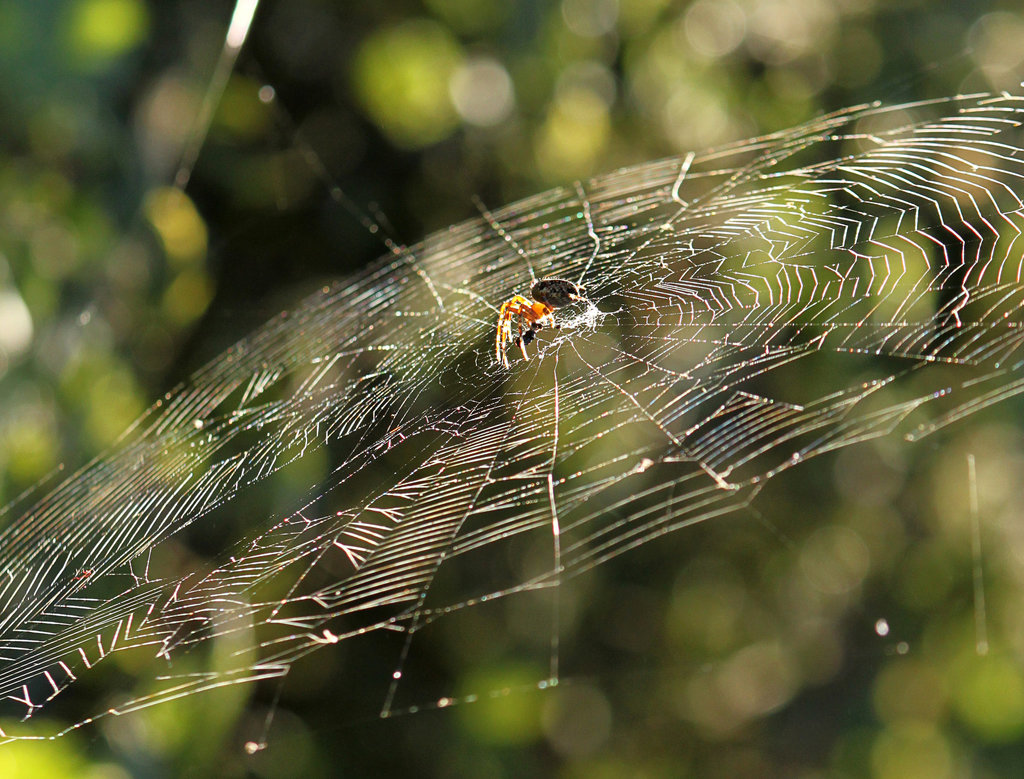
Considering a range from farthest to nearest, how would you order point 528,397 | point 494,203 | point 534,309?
1. point 494,203
2. point 534,309
3. point 528,397

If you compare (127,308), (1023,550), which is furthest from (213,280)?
(1023,550)

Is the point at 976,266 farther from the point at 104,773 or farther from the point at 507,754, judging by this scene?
the point at 104,773

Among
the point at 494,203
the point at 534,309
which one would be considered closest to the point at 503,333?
the point at 534,309

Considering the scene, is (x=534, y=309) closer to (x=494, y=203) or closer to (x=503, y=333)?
(x=503, y=333)

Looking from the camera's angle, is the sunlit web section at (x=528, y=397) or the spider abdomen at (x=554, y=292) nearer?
the sunlit web section at (x=528, y=397)

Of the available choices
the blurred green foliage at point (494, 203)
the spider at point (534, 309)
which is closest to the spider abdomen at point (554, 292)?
the spider at point (534, 309)

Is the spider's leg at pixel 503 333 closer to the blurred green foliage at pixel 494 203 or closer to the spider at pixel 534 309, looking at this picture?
the spider at pixel 534 309
